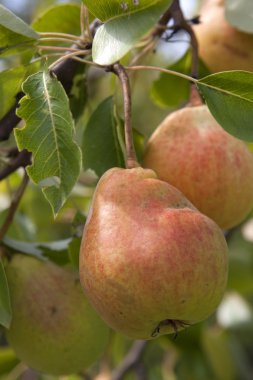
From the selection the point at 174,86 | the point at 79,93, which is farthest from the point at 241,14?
the point at 79,93

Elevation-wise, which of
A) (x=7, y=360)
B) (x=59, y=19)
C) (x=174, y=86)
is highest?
(x=59, y=19)

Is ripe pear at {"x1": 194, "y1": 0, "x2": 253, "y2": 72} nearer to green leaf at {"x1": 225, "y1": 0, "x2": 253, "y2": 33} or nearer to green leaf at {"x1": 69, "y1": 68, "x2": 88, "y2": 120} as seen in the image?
green leaf at {"x1": 225, "y1": 0, "x2": 253, "y2": 33}

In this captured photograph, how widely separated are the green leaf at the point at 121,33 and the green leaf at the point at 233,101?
0.13m

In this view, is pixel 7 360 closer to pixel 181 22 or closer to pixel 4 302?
pixel 4 302

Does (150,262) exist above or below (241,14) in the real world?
above

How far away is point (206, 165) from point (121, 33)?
0.86ft

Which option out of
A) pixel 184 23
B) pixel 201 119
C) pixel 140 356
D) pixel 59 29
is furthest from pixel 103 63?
pixel 140 356

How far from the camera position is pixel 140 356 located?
2096 millimetres

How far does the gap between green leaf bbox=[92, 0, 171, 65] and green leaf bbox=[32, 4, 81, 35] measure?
1.51ft

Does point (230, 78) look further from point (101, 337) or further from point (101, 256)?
point (101, 337)

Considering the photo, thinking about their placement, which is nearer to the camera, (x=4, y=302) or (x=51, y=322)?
(x=4, y=302)

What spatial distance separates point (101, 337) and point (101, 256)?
0.39m

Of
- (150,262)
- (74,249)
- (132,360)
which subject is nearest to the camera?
(150,262)

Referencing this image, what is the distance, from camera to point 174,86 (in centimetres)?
176
